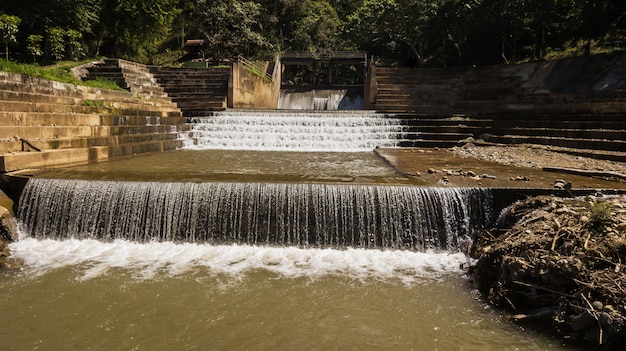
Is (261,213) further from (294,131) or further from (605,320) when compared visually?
(294,131)

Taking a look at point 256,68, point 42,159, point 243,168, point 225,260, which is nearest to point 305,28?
point 256,68

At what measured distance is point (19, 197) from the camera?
285 inches

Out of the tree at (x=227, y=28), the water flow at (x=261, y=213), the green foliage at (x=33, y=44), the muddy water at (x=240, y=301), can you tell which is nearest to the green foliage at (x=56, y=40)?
the green foliage at (x=33, y=44)

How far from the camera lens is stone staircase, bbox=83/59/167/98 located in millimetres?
18141

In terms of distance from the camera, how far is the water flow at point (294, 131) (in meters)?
14.5

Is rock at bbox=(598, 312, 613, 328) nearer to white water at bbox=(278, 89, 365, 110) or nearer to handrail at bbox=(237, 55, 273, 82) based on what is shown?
handrail at bbox=(237, 55, 273, 82)

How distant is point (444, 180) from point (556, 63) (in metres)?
15.1

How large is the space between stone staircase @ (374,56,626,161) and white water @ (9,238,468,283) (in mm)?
7251

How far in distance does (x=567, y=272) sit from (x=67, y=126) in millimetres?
10693

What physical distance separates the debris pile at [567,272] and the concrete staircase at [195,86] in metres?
15.3

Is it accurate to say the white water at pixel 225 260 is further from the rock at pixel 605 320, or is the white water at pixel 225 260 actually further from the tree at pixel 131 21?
the tree at pixel 131 21

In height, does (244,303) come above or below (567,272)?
below

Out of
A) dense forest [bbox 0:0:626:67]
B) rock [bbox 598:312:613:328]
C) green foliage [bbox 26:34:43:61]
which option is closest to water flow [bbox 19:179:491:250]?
rock [bbox 598:312:613:328]

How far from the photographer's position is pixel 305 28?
119 ft
